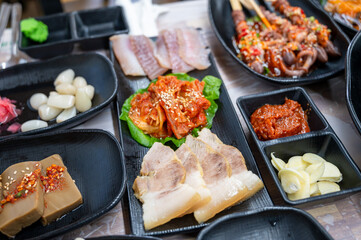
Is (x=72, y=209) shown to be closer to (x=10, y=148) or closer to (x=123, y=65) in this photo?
(x=10, y=148)

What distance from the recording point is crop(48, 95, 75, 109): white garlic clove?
2.78m

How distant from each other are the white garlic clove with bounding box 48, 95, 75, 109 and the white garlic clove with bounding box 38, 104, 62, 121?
41mm

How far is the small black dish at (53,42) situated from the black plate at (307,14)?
1640mm

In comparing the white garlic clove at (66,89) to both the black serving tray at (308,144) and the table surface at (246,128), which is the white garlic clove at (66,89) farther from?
the black serving tray at (308,144)

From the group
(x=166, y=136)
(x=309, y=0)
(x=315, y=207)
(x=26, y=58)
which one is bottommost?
(x=315, y=207)

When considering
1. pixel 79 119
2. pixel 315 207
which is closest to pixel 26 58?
pixel 79 119

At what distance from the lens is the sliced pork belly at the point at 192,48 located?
127 inches

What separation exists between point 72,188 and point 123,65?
1.51m

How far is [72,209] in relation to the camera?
219cm

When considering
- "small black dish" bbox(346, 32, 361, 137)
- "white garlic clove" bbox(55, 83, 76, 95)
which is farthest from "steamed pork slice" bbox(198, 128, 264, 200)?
"white garlic clove" bbox(55, 83, 76, 95)

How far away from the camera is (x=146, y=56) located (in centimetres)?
332

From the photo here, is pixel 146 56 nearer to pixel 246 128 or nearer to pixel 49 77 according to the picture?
pixel 49 77

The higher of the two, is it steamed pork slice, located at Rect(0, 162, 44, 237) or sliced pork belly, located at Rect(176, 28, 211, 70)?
sliced pork belly, located at Rect(176, 28, 211, 70)

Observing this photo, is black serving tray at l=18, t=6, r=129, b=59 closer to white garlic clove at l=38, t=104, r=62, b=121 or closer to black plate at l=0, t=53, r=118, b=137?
black plate at l=0, t=53, r=118, b=137
